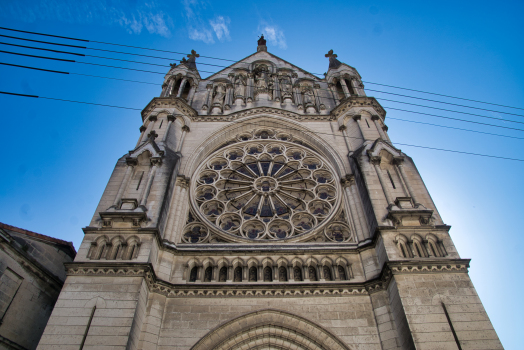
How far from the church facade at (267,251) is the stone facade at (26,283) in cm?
175

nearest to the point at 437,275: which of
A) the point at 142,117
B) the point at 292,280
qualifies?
the point at 292,280

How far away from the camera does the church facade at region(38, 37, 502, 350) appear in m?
9.10

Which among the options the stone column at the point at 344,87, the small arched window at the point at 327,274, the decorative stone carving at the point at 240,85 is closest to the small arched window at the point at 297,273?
the small arched window at the point at 327,274

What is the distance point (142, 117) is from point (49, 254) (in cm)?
814

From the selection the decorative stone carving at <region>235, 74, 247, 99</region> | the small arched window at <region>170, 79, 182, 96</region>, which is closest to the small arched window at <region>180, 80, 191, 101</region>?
the small arched window at <region>170, 79, 182, 96</region>

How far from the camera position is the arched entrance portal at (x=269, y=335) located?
30.6 feet

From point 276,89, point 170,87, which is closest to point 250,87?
point 276,89

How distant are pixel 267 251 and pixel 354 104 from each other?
29.3ft

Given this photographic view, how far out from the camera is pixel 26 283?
424 inches

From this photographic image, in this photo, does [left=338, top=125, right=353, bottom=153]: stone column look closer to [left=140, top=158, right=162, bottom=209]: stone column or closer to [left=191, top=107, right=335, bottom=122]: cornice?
[left=191, top=107, right=335, bottom=122]: cornice

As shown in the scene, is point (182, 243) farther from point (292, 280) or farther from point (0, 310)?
point (0, 310)

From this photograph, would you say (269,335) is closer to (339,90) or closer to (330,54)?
(339,90)

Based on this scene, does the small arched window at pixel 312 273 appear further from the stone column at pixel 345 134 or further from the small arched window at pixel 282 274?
the stone column at pixel 345 134

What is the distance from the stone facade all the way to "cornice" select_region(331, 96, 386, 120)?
39.7 ft
